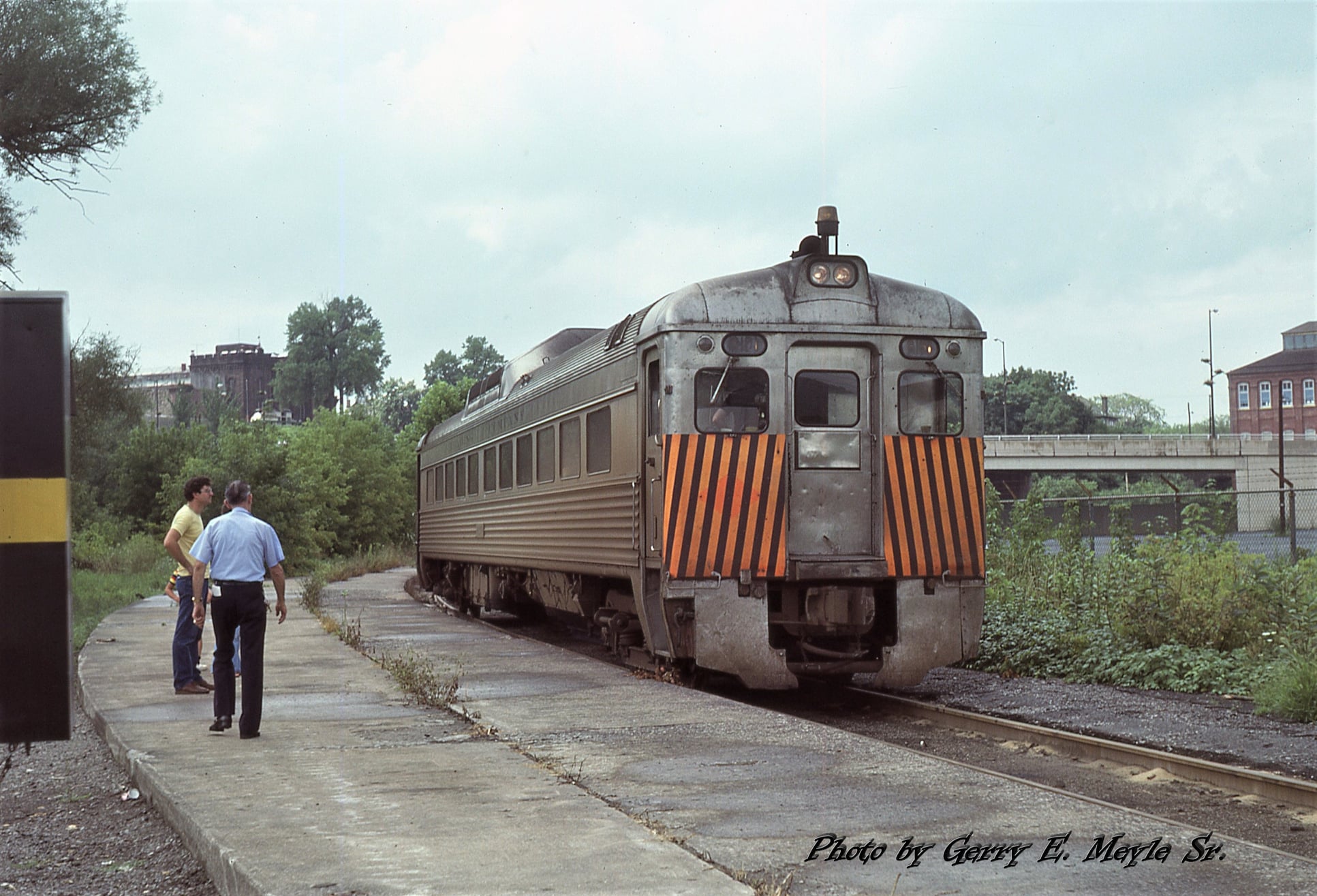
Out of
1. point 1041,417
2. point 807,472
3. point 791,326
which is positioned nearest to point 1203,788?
point 807,472

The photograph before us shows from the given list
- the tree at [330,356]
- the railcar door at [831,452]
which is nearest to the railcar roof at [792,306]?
the railcar door at [831,452]

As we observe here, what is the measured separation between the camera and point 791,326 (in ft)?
36.9

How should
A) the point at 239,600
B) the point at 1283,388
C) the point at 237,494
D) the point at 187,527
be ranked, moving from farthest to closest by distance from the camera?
the point at 1283,388, the point at 187,527, the point at 237,494, the point at 239,600

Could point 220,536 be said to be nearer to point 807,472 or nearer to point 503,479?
point 807,472

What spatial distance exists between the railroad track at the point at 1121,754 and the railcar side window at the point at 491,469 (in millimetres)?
8483

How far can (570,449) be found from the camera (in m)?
14.3

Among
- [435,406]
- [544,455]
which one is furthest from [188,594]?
[435,406]

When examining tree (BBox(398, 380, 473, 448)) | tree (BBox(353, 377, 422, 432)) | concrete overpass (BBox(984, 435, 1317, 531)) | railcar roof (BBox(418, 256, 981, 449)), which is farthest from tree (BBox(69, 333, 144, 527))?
tree (BBox(353, 377, 422, 432))

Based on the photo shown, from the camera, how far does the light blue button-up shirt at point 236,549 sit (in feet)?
28.5

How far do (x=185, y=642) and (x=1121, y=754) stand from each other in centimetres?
707

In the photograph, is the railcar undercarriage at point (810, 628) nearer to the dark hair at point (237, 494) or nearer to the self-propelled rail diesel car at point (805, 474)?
the self-propelled rail diesel car at point (805, 474)

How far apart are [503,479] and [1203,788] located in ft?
38.3

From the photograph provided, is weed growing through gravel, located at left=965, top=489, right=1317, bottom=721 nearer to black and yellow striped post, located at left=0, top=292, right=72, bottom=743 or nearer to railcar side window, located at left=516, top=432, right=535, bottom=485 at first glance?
railcar side window, located at left=516, top=432, right=535, bottom=485

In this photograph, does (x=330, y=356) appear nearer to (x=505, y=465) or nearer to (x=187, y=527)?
(x=505, y=465)
